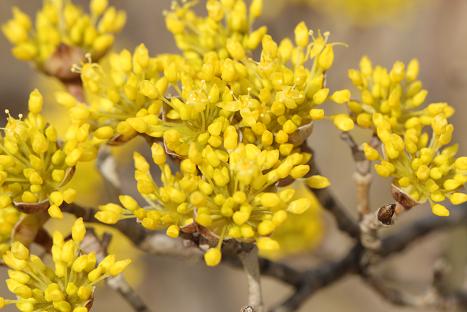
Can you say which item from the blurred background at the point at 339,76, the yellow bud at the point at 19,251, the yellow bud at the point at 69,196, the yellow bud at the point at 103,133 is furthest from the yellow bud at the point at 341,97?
the blurred background at the point at 339,76

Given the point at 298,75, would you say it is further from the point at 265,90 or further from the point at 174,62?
the point at 174,62

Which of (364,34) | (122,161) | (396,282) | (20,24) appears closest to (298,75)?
(20,24)

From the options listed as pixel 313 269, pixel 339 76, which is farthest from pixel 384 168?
pixel 339 76

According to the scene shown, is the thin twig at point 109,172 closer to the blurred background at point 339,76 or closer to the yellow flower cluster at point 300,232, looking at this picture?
the yellow flower cluster at point 300,232

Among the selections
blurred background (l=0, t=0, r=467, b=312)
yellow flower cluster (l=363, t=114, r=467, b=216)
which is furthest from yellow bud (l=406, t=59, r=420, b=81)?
blurred background (l=0, t=0, r=467, b=312)

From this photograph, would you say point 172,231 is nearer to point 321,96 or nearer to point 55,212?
point 55,212

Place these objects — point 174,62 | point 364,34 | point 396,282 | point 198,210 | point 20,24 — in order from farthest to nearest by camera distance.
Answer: point 364,34 → point 396,282 → point 20,24 → point 174,62 → point 198,210

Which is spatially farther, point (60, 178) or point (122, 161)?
point (122, 161)
